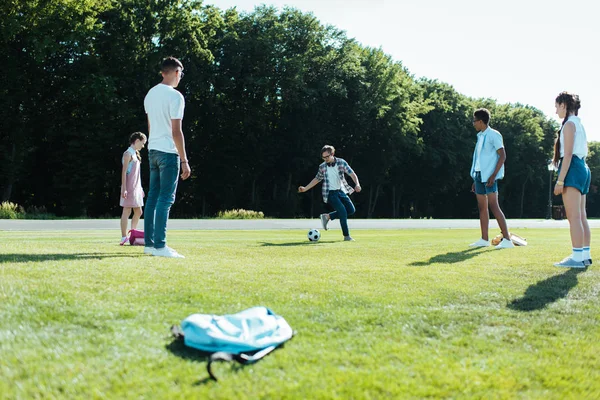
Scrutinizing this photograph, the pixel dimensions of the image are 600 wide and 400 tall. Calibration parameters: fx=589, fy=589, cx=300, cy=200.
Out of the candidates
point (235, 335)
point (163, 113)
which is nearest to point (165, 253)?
point (163, 113)

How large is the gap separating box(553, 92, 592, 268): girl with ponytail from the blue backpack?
5258 millimetres

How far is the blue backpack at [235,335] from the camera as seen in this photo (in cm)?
351

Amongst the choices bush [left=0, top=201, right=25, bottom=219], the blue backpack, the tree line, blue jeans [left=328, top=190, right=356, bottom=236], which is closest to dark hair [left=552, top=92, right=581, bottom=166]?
the blue backpack

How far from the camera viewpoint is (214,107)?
4191 centimetres

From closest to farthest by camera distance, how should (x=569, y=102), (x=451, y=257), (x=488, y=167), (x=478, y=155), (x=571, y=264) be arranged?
(x=571, y=264) < (x=569, y=102) < (x=451, y=257) < (x=488, y=167) < (x=478, y=155)

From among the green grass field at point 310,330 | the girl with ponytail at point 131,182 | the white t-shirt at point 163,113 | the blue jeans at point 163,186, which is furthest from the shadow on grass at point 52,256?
the girl with ponytail at point 131,182

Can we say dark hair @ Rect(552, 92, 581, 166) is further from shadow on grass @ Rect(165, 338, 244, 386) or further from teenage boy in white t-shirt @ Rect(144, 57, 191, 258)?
shadow on grass @ Rect(165, 338, 244, 386)

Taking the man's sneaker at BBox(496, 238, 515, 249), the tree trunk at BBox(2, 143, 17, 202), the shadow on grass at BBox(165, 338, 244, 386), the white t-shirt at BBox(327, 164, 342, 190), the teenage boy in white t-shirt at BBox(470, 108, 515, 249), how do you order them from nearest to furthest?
the shadow on grass at BBox(165, 338, 244, 386), the man's sneaker at BBox(496, 238, 515, 249), the teenage boy in white t-shirt at BBox(470, 108, 515, 249), the white t-shirt at BBox(327, 164, 342, 190), the tree trunk at BBox(2, 143, 17, 202)

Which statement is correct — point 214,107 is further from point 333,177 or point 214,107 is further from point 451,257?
point 451,257

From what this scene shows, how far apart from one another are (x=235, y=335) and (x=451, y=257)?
A: 5.87 metres

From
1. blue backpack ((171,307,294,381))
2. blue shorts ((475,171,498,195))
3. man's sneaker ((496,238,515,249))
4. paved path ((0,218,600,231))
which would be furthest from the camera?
paved path ((0,218,600,231))

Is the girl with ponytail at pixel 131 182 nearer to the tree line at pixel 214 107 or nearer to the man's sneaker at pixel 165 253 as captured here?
the man's sneaker at pixel 165 253

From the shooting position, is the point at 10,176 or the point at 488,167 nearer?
Result: the point at 488,167

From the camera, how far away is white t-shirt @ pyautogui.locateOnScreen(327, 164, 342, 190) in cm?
1366
